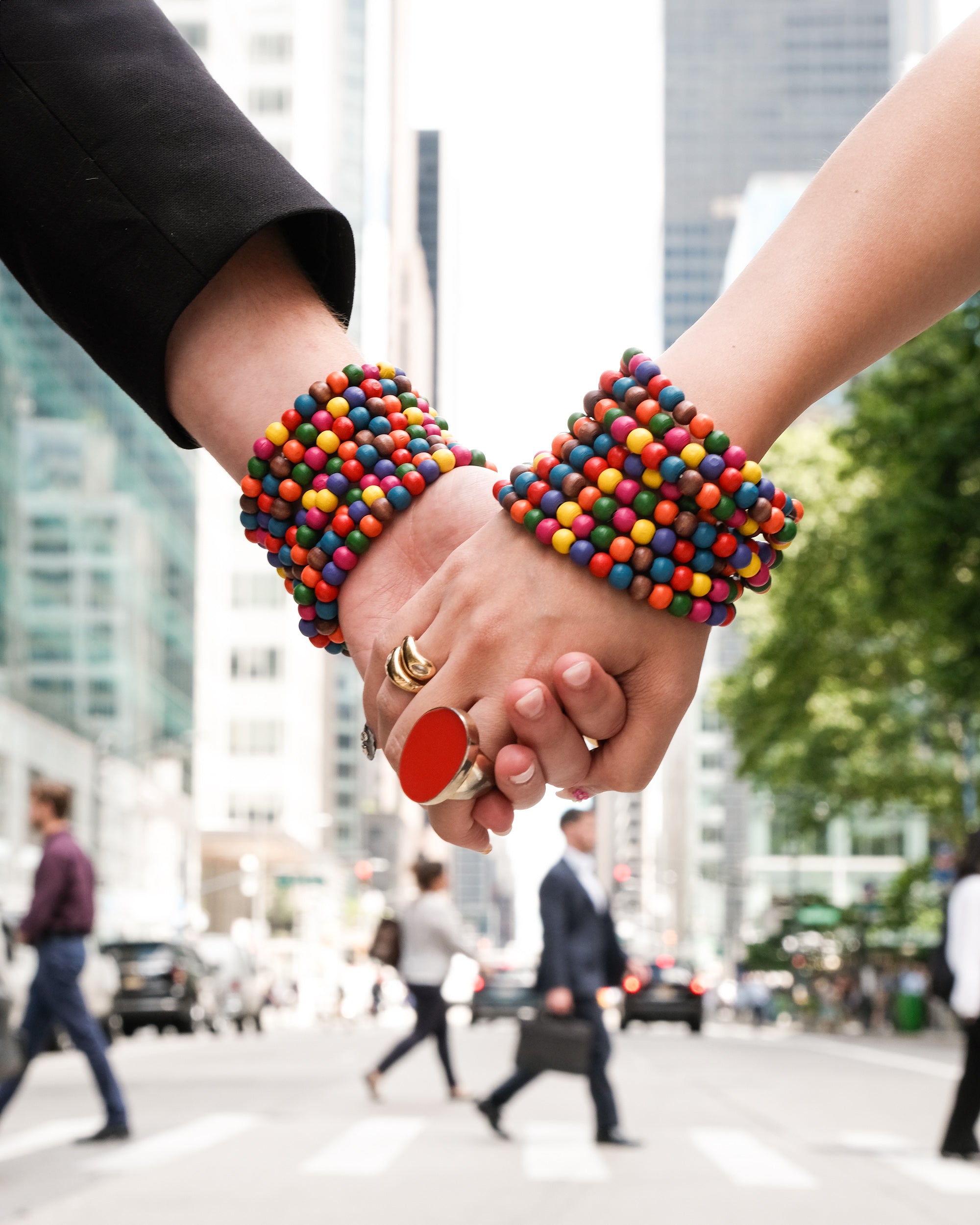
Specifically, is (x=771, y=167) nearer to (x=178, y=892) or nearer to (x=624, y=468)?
(x=178, y=892)

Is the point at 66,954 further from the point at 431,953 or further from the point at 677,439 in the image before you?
the point at 677,439

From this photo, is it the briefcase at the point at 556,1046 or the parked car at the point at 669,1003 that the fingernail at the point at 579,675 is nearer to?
the briefcase at the point at 556,1046

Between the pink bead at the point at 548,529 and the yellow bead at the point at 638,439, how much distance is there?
11cm

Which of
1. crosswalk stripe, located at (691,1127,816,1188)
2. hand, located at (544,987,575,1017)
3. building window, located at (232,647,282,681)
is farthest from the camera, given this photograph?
building window, located at (232,647,282,681)

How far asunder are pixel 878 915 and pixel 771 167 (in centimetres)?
15480

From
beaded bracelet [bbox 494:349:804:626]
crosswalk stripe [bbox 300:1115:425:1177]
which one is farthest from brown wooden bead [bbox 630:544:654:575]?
crosswalk stripe [bbox 300:1115:425:1177]

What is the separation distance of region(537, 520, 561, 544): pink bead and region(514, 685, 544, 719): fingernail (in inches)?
5.8

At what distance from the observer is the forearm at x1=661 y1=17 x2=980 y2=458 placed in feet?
4.96

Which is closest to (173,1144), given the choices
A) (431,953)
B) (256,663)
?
(431,953)

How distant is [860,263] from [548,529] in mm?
367

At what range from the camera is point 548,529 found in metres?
1.55

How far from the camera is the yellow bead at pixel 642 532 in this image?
5.07 feet

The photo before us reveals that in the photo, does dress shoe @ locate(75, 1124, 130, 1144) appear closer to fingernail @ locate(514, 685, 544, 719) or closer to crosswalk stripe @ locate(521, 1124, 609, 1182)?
crosswalk stripe @ locate(521, 1124, 609, 1182)

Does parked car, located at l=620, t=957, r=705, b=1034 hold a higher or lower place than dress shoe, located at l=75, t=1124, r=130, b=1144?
lower
